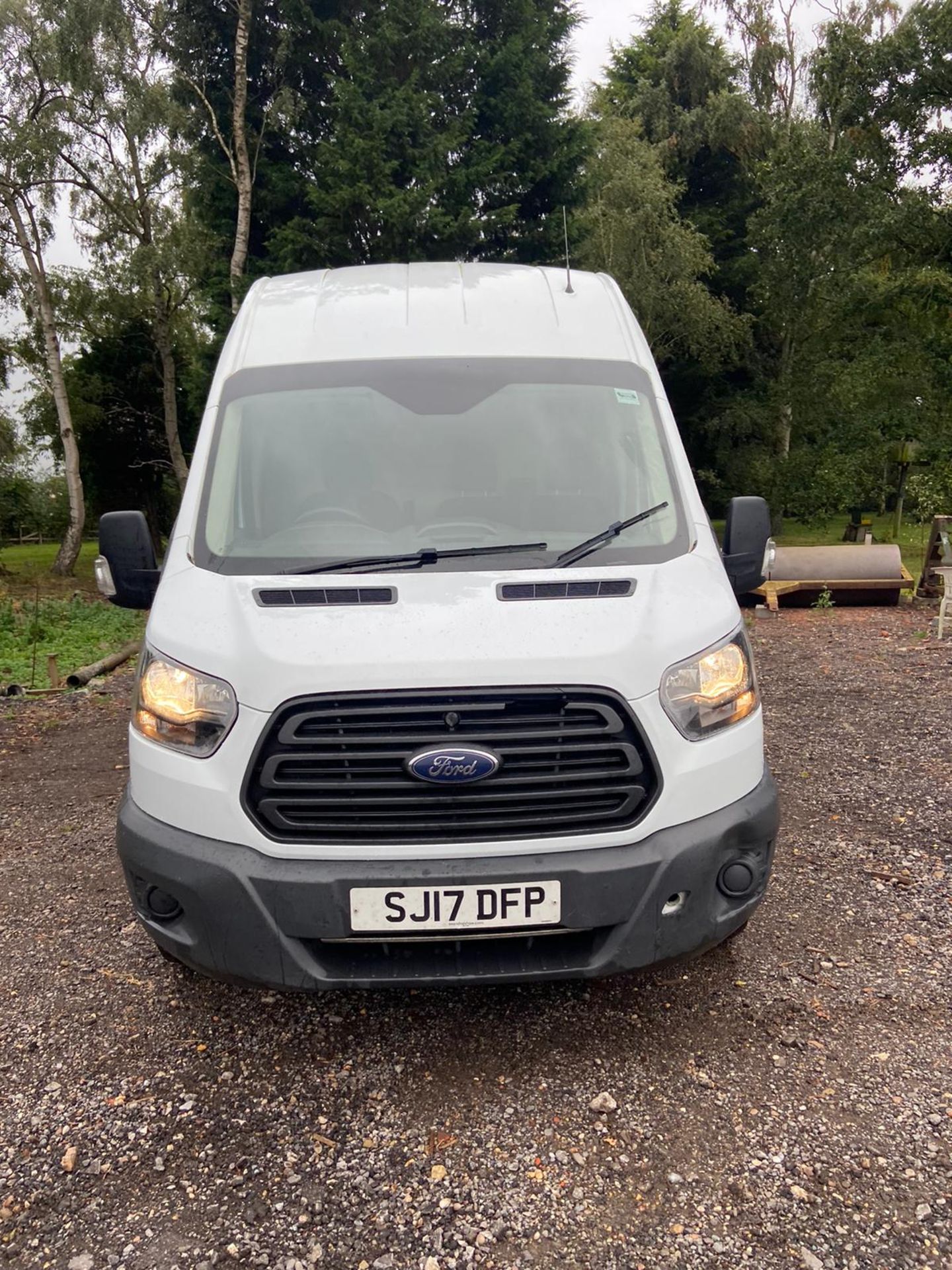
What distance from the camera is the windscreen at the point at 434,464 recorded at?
10.8ft

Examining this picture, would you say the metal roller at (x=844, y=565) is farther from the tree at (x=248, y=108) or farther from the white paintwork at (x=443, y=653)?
the tree at (x=248, y=108)

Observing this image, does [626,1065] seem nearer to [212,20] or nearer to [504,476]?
[504,476]

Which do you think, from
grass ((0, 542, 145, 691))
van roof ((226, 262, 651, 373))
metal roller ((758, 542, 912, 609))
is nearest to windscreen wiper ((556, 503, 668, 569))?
van roof ((226, 262, 651, 373))

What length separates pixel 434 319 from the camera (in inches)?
155

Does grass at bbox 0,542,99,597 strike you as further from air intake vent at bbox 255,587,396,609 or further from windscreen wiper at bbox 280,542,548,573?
air intake vent at bbox 255,587,396,609

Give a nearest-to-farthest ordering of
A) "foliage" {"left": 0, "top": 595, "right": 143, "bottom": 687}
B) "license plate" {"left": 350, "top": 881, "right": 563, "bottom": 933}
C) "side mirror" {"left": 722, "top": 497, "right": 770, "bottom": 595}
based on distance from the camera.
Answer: "license plate" {"left": 350, "top": 881, "right": 563, "bottom": 933} < "side mirror" {"left": 722, "top": 497, "right": 770, "bottom": 595} < "foliage" {"left": 0, "top": 595, "right": 143, "bottom": 687}

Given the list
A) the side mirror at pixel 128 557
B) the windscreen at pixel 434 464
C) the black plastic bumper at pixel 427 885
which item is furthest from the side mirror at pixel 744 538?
the side mirror at pixel 128 557

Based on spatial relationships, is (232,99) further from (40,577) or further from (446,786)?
(446,786)

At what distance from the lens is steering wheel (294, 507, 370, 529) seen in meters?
3.37

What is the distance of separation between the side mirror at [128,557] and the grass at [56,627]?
20.2 feet

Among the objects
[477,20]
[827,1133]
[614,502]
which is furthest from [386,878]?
[477,20]

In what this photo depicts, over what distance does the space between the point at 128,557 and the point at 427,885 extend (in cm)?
179

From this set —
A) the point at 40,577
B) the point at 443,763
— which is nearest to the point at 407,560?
the point at 443,763

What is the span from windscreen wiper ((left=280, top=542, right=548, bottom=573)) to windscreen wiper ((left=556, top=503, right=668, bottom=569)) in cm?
11
